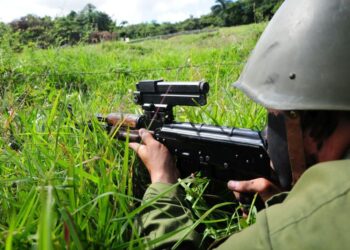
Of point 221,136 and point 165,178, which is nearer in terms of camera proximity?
point 221,136

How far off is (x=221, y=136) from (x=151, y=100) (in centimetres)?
57

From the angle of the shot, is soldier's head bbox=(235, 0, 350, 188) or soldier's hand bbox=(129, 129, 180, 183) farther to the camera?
soldier's hand bbox=(129, 129, 180, 183)

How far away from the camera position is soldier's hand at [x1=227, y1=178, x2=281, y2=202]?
5.52ft

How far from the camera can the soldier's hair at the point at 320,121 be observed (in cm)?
127

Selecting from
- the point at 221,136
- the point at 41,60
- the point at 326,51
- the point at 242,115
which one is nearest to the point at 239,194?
the point at 221,136

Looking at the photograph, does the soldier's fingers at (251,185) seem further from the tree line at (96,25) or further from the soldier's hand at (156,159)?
the tree line at (96,25)

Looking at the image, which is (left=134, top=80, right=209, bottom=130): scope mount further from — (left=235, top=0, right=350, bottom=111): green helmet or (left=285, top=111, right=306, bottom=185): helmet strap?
(left=285, top=111, right=306, bottom=185): helmet strap

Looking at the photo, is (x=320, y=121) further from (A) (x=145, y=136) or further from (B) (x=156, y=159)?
(A) (x=145, y=136)

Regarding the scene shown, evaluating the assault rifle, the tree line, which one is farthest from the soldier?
the tree line

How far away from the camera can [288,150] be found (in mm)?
1424

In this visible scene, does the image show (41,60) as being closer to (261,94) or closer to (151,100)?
(151,100)

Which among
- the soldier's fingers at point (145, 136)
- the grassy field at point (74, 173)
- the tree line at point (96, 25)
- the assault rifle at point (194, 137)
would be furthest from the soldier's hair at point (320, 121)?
the tree line at point (96, 25)

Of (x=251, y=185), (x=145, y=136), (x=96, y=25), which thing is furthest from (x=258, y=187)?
(x=96, y=25)

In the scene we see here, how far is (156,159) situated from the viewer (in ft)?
6.63
